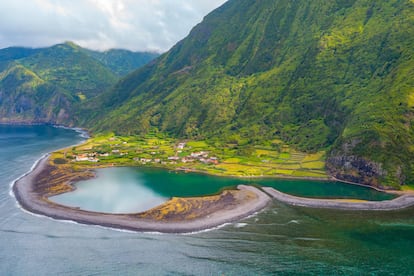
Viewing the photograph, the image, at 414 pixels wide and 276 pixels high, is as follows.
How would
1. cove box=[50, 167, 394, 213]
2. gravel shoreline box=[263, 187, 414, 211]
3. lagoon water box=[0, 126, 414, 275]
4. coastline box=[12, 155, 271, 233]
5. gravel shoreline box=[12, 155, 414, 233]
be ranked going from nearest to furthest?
lagoon water box=[0, 126, 414, 275], coastline box=[12, 155, 271, 233], gravel shoreline box=[12, 155, 414, 233], gravel shoreline box=[263, 187, 414, 211], cove box=[50, 167, 394, 213]

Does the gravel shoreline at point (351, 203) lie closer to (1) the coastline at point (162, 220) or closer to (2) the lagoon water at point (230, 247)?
(2) the lagoon water at point (230, 247)

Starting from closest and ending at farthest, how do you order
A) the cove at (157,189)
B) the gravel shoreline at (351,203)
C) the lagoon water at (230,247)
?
the lagoon water at (230,247)
the gravel shoreline at (351,203)
the cove at (157,189)

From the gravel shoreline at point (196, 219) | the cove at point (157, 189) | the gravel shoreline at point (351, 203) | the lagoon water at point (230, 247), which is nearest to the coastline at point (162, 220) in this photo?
the gravel shoreline at point (196, 219)

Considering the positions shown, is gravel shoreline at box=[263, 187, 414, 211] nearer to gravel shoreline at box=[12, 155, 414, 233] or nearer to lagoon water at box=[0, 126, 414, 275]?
gravel shoreline at box=[12, 155, 414, 233]

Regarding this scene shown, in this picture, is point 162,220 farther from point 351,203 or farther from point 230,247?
point 351,203

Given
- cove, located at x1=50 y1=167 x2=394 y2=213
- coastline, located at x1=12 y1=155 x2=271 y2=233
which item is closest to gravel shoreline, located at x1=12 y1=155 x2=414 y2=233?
coastline, located at x1=12 y1=155 x2=271 y2=233

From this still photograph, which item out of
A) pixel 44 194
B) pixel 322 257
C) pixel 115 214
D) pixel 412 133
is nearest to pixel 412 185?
pixel 412 133

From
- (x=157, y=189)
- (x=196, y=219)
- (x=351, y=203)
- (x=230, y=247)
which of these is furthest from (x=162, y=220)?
(x=351, y=203)
